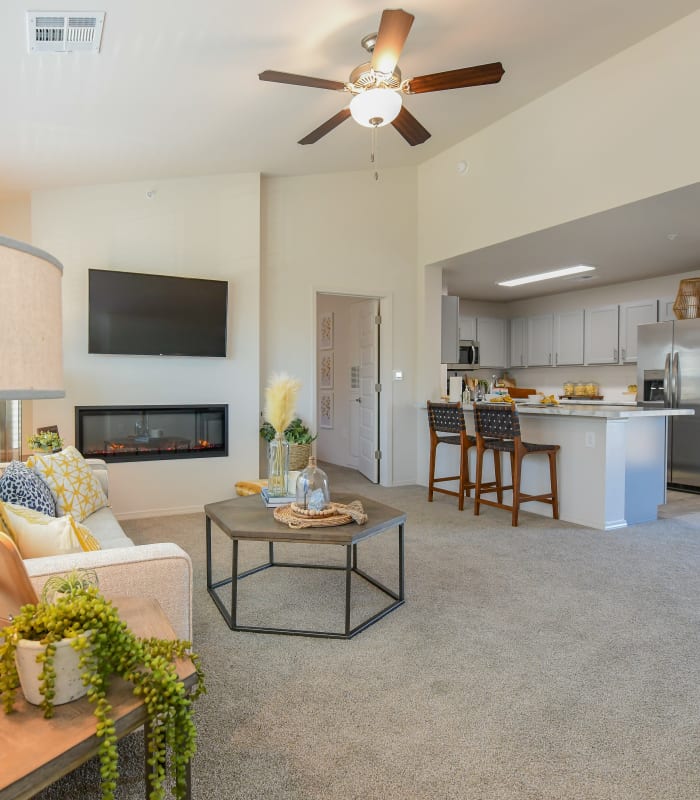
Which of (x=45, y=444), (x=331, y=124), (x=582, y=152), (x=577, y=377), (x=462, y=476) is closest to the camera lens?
(x=331, y=124)

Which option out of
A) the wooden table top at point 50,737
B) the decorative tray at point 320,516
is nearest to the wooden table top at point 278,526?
the decorative tray at point 320,516

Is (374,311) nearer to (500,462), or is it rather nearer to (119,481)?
(500,462)

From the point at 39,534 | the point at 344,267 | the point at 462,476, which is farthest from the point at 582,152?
the point at 39,534

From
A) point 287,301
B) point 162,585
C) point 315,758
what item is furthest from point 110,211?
point 315,758

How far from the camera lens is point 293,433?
5.21m

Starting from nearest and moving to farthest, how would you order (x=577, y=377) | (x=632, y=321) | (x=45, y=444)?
(x=45, y=444) → (x=632, y=321) → (x=577, y=377)

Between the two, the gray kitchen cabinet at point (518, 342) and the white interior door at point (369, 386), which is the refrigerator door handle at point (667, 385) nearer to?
the gray kitchen cabinet at point (518, 342)

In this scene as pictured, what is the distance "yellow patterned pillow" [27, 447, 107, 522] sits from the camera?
2.76m

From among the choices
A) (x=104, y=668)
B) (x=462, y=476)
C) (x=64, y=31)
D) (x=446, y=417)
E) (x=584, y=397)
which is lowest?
(x=462, y=476)

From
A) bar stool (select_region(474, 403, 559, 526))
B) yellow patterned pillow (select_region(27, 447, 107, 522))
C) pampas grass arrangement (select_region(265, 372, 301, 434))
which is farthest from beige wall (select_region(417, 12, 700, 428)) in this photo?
yellow patterned pillow (select_region(27, 447, 107, 522))

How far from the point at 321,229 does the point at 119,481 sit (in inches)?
123

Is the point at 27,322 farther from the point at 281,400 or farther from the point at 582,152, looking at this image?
the point at 582,152

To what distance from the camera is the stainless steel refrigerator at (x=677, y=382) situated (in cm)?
554

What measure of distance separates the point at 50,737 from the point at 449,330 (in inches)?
226
